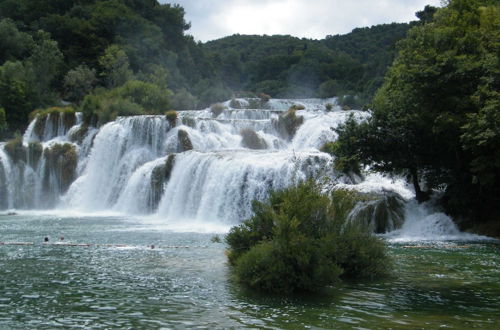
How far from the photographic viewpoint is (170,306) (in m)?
10.0

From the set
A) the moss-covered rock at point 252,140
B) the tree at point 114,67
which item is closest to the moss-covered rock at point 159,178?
the moss-covered rock at point 252,140

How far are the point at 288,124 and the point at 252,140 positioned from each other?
2.59 metres

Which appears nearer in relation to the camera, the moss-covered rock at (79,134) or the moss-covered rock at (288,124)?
the moss-covered rock at (288,124)

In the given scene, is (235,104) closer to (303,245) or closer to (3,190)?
(3,190)

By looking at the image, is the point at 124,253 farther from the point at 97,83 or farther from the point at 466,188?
the point at 97,83

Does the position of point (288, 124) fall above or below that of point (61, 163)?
above

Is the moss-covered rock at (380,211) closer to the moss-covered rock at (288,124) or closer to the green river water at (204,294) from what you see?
the green river water at (204,294)

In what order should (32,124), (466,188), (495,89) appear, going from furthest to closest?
(32,124), (466,188), (495,89)

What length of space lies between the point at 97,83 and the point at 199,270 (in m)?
49.0

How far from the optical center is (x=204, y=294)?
36.0 feet

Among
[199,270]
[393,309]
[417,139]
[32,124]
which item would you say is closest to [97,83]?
[32,124]

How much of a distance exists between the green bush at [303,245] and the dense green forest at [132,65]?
29.2m

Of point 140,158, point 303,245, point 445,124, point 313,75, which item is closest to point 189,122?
point 140,158

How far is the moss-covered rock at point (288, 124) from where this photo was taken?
3606 centimetres
